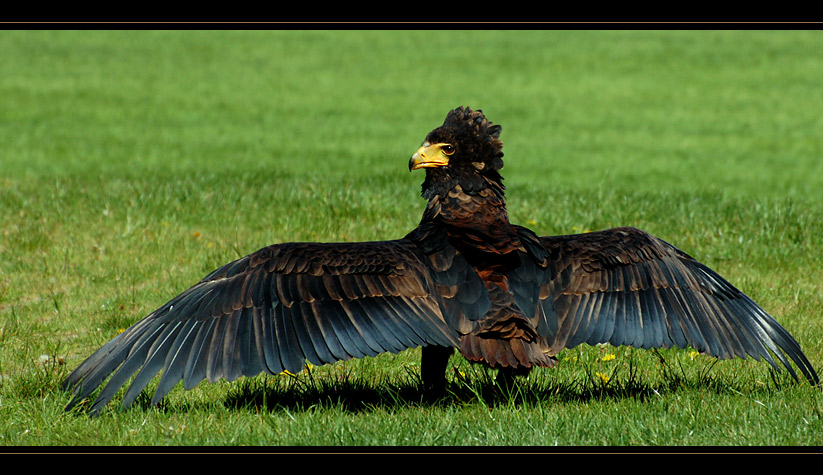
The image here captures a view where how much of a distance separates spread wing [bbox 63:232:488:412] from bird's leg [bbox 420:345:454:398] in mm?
480

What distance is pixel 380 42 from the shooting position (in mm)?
30484

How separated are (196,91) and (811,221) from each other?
1625 centimetres

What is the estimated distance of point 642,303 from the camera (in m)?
5.55

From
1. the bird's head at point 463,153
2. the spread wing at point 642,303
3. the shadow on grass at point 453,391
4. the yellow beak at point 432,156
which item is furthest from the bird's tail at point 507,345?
the yellow beak at point 432,156

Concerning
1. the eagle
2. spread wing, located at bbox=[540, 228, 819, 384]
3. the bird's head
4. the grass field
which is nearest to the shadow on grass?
the grass field

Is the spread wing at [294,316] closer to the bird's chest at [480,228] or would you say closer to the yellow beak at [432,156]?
the bird's chest at [480,228]

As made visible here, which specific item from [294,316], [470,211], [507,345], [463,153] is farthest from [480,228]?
[294,316]

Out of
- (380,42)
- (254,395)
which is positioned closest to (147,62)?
(380,42)

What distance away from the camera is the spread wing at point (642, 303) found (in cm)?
543

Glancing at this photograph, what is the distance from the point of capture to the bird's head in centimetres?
566

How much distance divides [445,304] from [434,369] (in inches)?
23.6

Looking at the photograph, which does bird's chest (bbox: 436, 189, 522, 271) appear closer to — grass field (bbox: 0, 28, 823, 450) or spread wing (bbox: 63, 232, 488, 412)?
spread wing (bbox: 63, 232, 488, 412)

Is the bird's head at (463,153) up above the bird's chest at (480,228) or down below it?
above

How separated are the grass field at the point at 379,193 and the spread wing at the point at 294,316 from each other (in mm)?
348
